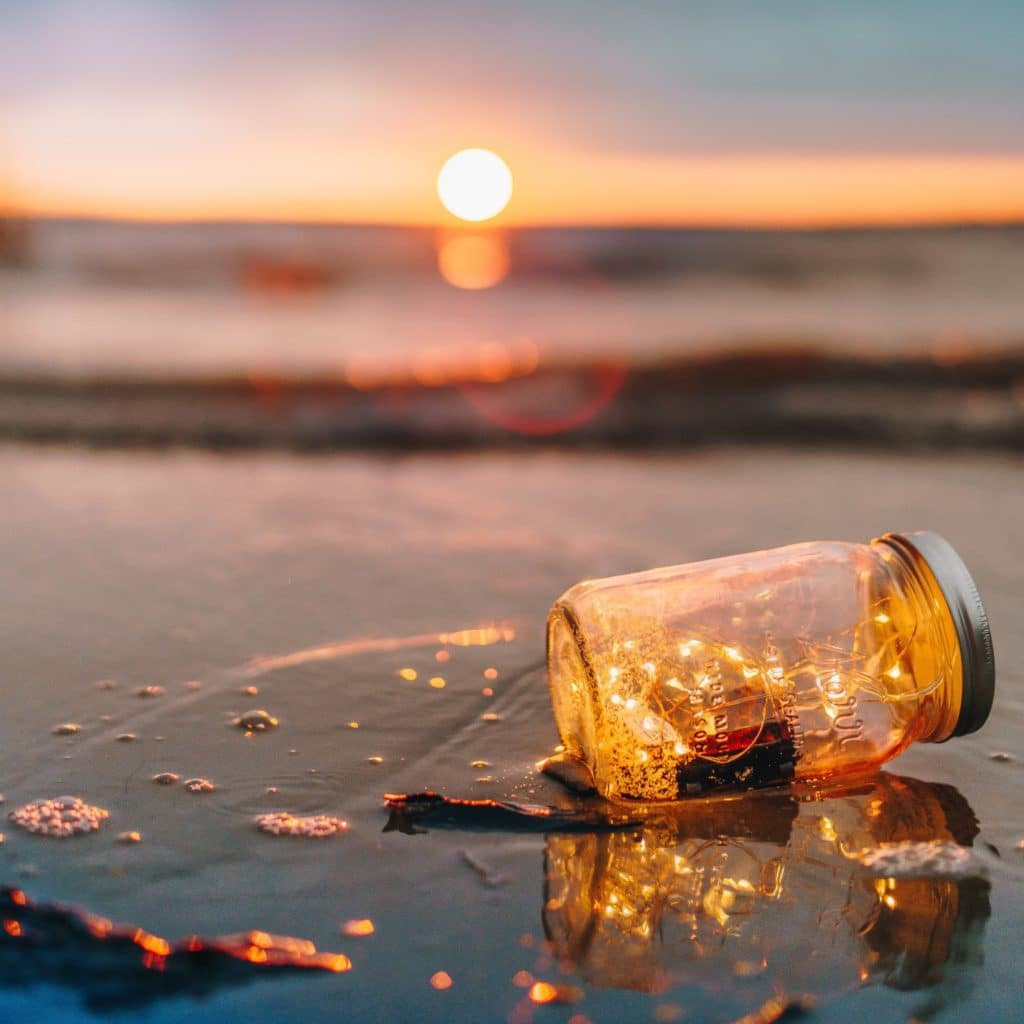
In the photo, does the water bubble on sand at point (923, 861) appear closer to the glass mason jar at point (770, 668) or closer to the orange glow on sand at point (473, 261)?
the glass mason jar at point (770, 668)

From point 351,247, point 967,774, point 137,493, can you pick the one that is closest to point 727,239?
point 351,247

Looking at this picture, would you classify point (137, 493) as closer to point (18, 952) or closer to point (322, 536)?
point (322, 536)

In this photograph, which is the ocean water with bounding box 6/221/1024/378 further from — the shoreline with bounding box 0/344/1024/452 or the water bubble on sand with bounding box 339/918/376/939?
the water bubble on sand with bounding box 339/918/376/939

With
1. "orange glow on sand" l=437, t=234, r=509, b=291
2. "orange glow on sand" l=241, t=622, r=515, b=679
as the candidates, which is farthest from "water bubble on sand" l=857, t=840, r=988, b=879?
"orange glow on sand" l=437, t=234, r=509, b=291

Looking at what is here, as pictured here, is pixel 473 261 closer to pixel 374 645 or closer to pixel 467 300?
pixel 467 300

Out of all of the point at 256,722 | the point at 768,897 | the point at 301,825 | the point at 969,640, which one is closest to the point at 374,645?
the point at 256,722

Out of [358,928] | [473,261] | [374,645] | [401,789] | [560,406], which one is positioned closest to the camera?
[358,928]

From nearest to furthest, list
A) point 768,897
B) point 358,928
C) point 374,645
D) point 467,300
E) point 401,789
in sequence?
1. point 358,928
2. point 768,897
3. point 401,789
4. point 374,645
5. point 467,300
